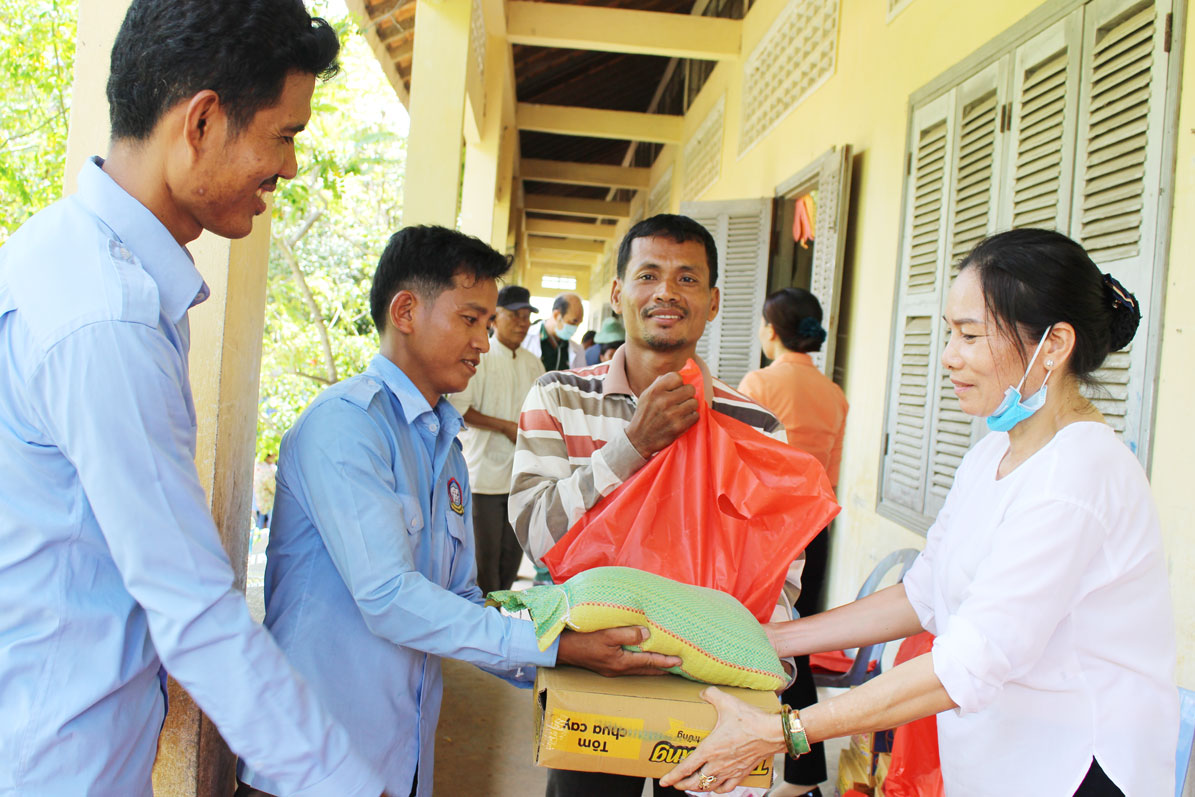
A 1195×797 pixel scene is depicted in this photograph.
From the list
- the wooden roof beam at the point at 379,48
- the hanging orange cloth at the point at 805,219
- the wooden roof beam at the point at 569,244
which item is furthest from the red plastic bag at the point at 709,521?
the wooden roof beam at the point at 569,244

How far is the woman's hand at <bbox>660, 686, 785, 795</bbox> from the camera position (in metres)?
1.24

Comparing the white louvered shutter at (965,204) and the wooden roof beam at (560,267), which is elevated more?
the wooden roof beam at (560,267)

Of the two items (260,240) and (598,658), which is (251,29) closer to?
(260,240)

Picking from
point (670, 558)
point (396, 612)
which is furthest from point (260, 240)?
point (670, 558)

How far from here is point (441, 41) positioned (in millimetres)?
4520

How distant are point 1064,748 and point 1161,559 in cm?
33

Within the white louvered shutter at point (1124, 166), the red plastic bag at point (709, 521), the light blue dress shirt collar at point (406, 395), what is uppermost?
the white louvered shutter at point (1124, 166)

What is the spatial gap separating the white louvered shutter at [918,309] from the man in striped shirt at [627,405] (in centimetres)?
182

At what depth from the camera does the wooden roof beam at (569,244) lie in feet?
64.5

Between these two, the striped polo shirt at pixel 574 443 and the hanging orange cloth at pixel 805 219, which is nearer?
the striped polo shirt at pixel 574 443

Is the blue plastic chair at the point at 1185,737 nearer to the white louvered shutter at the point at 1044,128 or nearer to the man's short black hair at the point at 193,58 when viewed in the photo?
the white louvered shutter at the point at 1044,128

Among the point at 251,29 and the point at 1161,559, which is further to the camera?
the point at 1161,559

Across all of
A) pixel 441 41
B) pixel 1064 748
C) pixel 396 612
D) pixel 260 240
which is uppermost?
pixel 441 41

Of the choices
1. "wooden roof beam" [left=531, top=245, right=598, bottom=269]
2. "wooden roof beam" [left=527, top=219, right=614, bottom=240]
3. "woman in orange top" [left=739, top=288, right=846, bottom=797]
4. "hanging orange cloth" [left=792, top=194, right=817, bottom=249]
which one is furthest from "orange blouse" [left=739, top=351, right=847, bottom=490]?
"wooden roof beam" [left=531, top=245, right=598, bottom=269]
